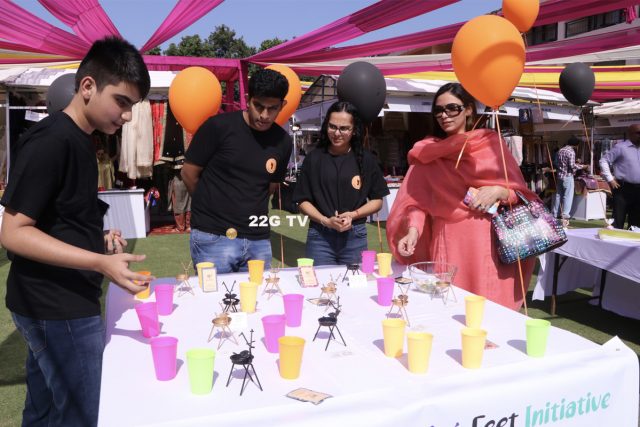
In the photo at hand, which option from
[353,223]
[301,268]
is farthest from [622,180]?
[301,268]

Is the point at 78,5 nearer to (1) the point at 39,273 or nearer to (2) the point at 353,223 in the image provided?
(2) the point at 353,223

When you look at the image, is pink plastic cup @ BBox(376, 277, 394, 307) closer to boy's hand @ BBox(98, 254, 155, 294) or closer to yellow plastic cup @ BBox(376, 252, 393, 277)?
yellow plastic cup @ BBox(376, 252, 393, 277)

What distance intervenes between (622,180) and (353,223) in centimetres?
511

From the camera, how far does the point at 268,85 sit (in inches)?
88.6

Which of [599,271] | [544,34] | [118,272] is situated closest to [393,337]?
[118,272]

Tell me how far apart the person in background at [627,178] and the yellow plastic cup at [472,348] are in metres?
6.07

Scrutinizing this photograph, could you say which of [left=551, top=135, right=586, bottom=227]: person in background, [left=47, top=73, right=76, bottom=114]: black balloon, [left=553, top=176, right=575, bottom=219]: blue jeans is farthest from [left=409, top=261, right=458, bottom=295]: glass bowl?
[left=553, top=176, right=575, bottom=219]: blue jeans

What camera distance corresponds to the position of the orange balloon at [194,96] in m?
3.47

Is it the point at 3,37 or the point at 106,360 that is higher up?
the point at 3,37

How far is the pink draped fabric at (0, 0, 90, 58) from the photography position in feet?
12.9

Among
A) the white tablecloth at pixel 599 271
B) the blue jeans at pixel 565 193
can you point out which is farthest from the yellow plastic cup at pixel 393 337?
the blue jeans at pixel 565 193

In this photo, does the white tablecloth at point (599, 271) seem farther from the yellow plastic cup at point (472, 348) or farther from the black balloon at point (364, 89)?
the yellow plastic cup at point (472, 348)

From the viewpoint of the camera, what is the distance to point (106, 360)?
1277 millimetres

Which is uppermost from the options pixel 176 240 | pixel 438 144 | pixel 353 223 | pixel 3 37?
pixel 3 37
